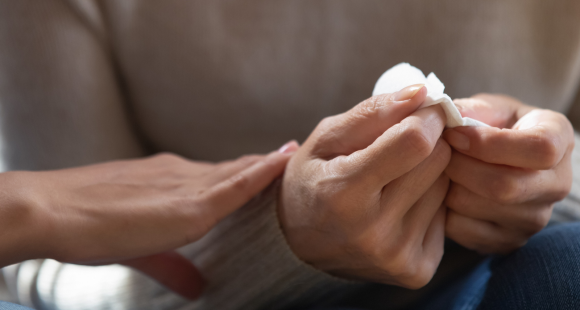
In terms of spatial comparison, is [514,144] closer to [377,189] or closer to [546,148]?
[546,148]

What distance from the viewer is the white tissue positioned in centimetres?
33

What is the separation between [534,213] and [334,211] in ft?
0.77

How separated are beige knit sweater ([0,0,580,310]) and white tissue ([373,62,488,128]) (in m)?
0.28

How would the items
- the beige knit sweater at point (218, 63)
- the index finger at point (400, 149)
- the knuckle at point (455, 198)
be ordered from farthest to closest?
the beige knit sweater at point (218, 63) < the knuckle at point (455, 198) < the index finger at point (400, 149)

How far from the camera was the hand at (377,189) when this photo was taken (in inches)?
12.6

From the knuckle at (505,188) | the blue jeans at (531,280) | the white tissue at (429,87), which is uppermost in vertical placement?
the white tissue at (429,87)

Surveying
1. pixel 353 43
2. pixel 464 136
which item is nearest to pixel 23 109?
pixel 353 43

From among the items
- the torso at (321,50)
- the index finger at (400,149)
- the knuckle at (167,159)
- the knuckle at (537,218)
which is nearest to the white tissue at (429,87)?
the index finger at (400,149)

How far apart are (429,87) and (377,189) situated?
0.35 feet

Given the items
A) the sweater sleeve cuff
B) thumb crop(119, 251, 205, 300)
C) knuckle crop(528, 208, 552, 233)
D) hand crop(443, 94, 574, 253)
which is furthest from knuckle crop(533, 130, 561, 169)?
thumb crop(119, 251, 205, 300)

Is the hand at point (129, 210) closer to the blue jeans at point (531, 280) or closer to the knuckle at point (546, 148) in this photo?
the blue jeans at point (531, 280)

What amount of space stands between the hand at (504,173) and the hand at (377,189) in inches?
0.9

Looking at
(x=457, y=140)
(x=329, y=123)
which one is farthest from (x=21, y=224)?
(x=457, y=140)

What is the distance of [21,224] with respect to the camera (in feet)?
1.26
